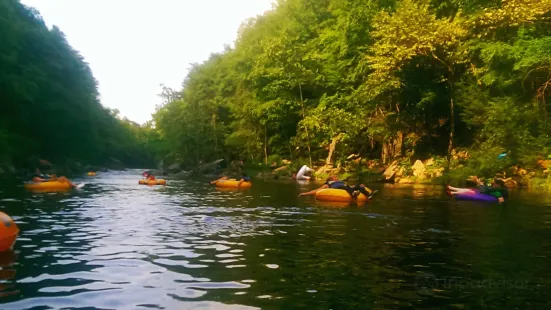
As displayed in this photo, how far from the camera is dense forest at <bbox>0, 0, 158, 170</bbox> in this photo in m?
40.4

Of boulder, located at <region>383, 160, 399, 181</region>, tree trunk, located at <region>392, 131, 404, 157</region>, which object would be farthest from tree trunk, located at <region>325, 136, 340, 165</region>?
boulder, located at <region>383, 160, 399, 181</region>

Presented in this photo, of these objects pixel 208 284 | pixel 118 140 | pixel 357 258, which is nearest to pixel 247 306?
pixel 208 284

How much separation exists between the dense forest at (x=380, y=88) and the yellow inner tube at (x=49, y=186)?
1881 cm

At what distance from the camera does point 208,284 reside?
6316 millimetres

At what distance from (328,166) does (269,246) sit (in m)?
29.1

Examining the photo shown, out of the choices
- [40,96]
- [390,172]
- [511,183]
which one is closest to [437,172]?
[390,172]

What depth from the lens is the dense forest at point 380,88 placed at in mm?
26234

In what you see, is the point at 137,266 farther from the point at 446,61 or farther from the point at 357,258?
the point at 446,61

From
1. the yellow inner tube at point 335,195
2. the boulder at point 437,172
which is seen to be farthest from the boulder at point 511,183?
the yellow inner tube at point 335,195

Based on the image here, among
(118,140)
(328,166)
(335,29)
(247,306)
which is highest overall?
(335,29)

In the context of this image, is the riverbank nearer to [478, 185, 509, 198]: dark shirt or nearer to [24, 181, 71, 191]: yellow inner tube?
[478, 185, 509, 198]: dark shirt

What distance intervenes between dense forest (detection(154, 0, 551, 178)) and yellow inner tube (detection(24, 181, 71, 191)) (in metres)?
18.8
